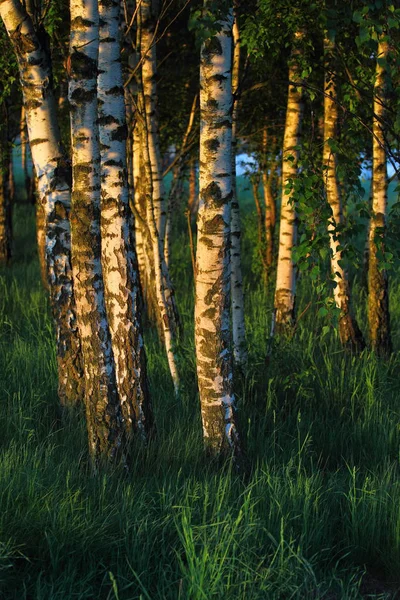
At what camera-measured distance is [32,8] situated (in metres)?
6.64

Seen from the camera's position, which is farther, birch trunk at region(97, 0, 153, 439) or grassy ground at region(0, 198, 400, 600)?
birch trunk at region(97, 0, 153, 439)

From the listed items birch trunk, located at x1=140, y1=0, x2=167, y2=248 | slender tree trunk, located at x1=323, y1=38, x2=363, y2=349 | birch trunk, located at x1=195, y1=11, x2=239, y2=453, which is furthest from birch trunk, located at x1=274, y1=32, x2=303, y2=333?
birch trunk, located at x1=195, y1=11, x2=239, y2=453

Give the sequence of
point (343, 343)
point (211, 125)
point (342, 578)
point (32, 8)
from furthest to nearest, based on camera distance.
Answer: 1. point (343, 343)
2. point (32, 8)
3. point (211, 125)
4. point (342, 578)

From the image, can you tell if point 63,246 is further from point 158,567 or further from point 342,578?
point 342,578

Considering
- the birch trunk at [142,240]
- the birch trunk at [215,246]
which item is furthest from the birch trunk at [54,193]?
the birch trunk at [142,240]

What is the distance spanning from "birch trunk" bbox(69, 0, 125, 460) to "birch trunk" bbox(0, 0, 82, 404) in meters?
0.91

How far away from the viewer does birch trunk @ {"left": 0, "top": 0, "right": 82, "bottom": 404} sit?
6250mm

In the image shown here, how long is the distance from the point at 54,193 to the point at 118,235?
86 cm

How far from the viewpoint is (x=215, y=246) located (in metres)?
5.58

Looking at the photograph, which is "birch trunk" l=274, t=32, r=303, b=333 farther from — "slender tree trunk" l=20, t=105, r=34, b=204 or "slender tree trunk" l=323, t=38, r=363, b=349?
"slender tree trunk" l=20, t=105, r=34, b=204

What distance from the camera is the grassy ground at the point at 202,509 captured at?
12.9ft

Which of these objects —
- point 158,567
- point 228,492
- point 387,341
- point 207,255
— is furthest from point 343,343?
point 158,567

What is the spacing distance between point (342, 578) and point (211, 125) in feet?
11.0

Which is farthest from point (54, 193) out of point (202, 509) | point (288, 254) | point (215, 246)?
point (288, 254)
